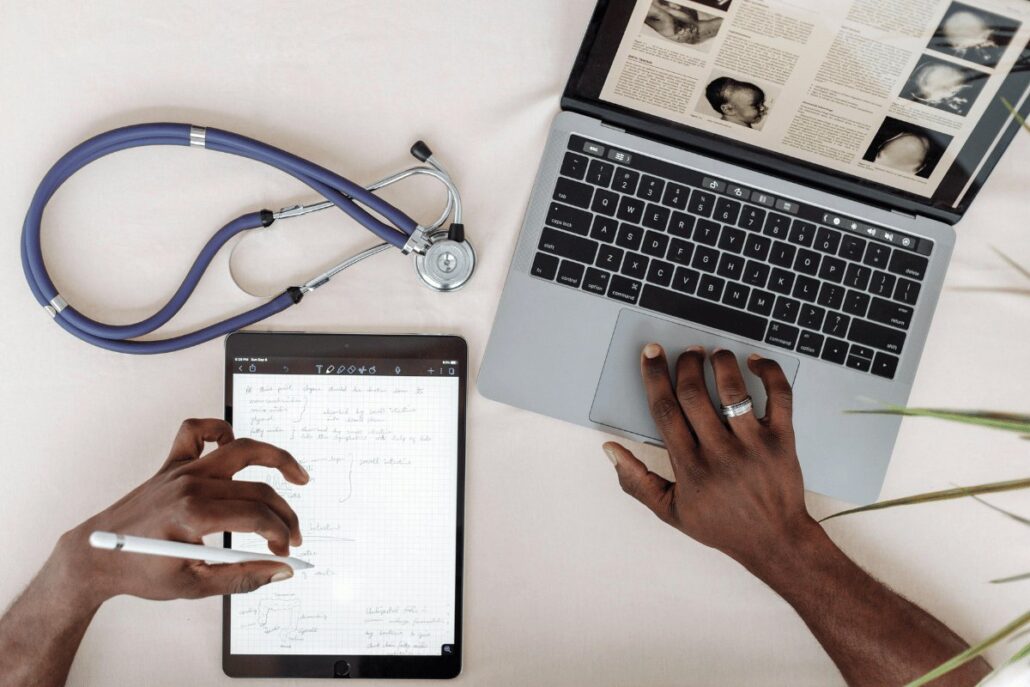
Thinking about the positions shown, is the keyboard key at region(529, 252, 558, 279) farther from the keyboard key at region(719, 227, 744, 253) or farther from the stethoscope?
the keyboard key at region(719, 227, 744, 253)

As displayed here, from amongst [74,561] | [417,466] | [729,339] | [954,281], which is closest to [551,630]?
[417,466]

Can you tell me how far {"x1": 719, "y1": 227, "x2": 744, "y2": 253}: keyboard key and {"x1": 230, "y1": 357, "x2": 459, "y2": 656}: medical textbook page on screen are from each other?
0.32 meters

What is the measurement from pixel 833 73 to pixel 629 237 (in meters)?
0.25

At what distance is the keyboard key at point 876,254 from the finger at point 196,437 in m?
0.70

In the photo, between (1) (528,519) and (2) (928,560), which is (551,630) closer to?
(1) (528,519)

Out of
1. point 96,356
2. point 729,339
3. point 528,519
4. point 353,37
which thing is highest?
point 353,37

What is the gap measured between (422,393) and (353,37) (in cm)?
40

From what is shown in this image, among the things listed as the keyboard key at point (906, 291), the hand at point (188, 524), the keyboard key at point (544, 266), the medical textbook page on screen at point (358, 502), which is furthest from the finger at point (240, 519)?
the keyboard key at point (906, 291)

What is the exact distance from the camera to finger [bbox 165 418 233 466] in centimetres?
77

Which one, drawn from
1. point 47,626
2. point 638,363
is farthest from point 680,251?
point 47,626

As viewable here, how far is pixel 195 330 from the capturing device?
0.86 m

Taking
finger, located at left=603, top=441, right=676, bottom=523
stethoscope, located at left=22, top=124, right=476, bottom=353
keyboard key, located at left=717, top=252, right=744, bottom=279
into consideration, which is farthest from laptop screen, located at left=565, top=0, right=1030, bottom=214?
finger, located at left=603, top=441, right=676, bottom=523

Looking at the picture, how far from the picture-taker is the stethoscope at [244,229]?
2.67ft

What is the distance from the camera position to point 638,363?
2.75 feet
